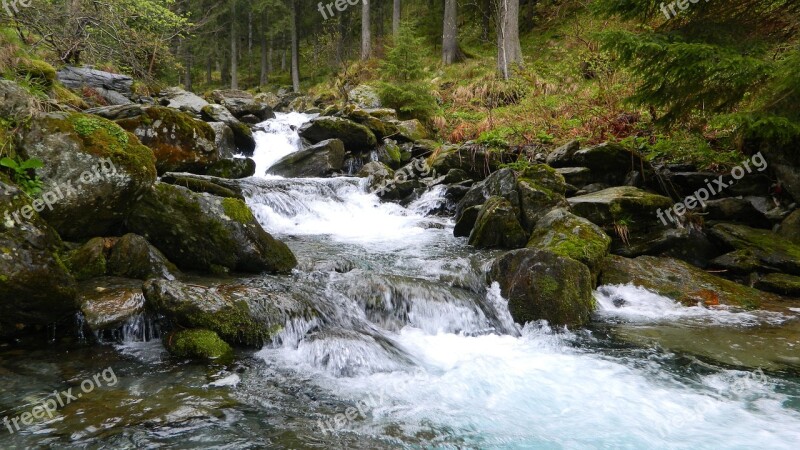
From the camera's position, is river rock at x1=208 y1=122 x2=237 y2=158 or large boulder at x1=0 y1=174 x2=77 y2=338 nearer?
large boulder at x1=0 y1=174 x2=77 y2=338

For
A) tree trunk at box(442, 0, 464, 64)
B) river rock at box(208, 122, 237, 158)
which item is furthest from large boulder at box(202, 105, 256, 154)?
tree trunk at box(442, 0, 464, 64)

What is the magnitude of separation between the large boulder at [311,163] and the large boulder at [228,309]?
9.26 m

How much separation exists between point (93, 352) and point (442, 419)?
145 inches

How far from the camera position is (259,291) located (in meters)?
6.02

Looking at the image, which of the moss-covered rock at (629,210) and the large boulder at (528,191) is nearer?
the moss-covered rock at (629,210)

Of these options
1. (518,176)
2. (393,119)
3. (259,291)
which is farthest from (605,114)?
(259,291)

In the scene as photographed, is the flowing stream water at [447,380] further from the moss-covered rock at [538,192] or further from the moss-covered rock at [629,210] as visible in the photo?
the moss-covered rock at [538,192]

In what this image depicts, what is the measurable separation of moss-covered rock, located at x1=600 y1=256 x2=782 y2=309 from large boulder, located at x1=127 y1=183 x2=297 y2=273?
5.51m

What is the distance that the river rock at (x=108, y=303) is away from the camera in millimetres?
5059

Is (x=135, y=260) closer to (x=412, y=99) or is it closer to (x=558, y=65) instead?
(x=412, y=99)

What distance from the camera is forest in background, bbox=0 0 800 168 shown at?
7.07 m

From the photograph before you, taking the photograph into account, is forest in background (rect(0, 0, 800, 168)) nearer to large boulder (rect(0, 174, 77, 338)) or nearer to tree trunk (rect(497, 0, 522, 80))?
tree trunk (rect(497, 0, 522, 80))

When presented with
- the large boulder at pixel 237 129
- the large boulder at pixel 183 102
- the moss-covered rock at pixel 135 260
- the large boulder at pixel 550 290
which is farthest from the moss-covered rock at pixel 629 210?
the large boulder at pixel 183 102

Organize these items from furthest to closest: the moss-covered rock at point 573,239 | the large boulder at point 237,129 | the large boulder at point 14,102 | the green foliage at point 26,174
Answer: the large boulder at point 237,129
the moss-covered rock at point 573,239
the large boulder at point 14,102
the green foliage at point 26,174
